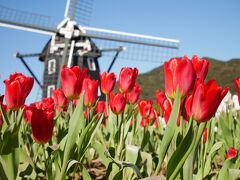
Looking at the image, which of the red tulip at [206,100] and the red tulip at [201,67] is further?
the red tulip at [201,67]

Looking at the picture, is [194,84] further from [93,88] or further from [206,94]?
[93,88]

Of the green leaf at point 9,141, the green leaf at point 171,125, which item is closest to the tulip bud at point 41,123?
the green leaf at point 9,141

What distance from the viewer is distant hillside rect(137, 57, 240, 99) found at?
247 feet

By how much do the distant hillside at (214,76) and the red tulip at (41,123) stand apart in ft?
227

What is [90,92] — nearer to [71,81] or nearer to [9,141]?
[71,81]

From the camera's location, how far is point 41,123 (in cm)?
158

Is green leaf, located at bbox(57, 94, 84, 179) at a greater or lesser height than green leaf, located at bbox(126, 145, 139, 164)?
greater

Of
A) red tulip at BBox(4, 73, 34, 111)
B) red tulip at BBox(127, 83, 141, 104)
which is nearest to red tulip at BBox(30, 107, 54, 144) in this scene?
red tulip at BBox(4, 73, 34, 111)

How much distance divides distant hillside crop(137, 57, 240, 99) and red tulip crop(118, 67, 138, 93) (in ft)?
225

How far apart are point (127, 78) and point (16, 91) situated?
0.80 meters

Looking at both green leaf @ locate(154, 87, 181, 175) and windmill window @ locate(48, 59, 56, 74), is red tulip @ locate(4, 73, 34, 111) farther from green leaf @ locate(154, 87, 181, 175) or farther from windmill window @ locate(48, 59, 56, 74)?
windmill window @ locate(48, 59, 56, 74)

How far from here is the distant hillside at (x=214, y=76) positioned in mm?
75213

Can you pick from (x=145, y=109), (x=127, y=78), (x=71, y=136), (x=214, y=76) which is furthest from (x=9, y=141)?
(x=214, y=76)

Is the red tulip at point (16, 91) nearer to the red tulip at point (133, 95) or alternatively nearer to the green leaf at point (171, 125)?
the green leaf at point (171, 125)
